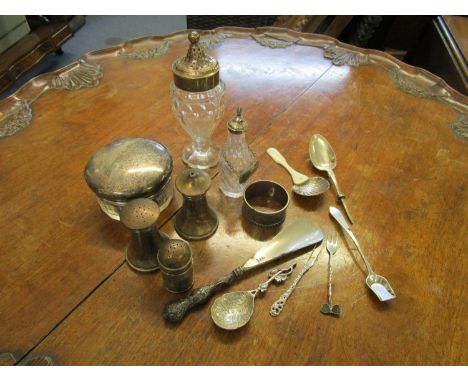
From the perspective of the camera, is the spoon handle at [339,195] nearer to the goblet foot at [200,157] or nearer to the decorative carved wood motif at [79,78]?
the goblet foot at [200,157]

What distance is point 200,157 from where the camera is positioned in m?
0.84

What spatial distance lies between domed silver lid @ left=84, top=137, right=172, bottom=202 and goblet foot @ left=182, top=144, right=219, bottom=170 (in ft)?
0.48

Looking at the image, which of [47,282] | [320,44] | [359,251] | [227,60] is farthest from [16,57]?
[359,251]

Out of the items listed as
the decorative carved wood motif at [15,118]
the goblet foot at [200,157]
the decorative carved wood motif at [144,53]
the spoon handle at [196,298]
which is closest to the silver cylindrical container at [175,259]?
the spoon handle at [196,298]

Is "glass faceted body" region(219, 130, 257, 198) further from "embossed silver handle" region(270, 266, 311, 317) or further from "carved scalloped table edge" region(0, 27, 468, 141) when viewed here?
"carved scalloped table edge" region(0, 27, 468, 141)

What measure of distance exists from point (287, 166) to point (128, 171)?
0.37m

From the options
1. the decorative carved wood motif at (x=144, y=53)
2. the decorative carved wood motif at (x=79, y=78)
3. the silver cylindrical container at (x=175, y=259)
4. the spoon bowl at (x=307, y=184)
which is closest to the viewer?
the silver cylindrical container at (x=175, y=259)

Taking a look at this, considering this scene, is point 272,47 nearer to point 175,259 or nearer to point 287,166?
point 287,166

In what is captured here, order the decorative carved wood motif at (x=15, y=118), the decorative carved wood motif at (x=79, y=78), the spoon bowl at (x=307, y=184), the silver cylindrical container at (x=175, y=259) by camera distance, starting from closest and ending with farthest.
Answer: the silver cylindrical container at (x=175, y=259), the spoon bowl at (x=307, y=184), the decorative carved wood motif at (x=15, y=118), the decorative carved wood motif at (x=79, y=78)

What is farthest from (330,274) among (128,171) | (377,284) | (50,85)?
(50,85)

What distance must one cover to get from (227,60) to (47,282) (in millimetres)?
856

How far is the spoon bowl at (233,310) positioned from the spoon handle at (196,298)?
0.7 inches

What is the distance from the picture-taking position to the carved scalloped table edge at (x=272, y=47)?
3.07ft

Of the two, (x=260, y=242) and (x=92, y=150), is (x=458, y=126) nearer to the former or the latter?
(x=260, y=242)
